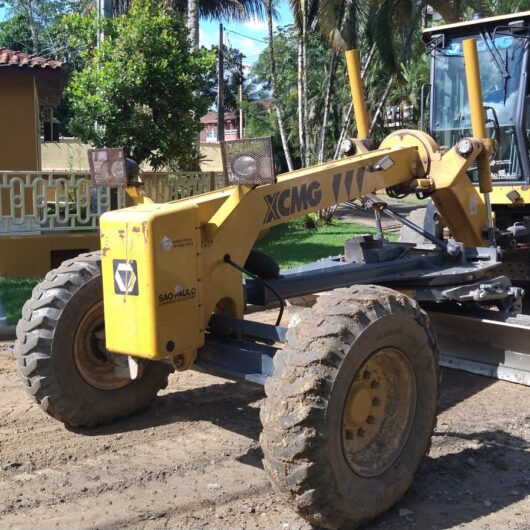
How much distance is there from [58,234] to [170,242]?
8.00 m

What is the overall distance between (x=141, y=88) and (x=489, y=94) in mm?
6486

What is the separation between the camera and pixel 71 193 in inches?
536

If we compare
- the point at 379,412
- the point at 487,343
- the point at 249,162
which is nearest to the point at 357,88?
the point at 487,343

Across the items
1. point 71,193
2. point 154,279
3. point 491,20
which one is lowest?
point 154,279

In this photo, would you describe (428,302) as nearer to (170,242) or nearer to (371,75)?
(170,242)

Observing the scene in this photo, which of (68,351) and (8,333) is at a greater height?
(68,351)

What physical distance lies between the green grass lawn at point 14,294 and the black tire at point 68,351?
11.6 ft

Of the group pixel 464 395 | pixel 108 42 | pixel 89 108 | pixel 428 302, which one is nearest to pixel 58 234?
pixel 89 108

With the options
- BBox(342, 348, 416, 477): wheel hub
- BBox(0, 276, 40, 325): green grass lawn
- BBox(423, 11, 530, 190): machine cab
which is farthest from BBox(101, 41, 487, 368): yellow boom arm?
BBox(0, 276, 40, 325): green grass lawn

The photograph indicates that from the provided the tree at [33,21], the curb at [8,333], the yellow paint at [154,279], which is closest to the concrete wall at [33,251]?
the curb at [8,333]

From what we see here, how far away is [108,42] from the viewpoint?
1260 centimetres

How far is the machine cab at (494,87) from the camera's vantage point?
301 inches

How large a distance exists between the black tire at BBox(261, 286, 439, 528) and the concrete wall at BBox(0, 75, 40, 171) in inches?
461

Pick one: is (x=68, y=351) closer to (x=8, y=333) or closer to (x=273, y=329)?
(x=273, y=329)
